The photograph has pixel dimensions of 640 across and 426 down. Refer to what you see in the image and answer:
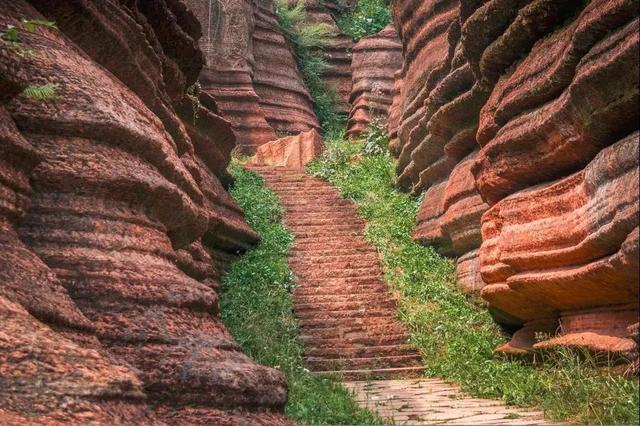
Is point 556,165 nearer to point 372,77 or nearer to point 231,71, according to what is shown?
point 231,71

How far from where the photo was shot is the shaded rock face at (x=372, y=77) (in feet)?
74.6

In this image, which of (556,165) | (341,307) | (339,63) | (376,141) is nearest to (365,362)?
(341,307)

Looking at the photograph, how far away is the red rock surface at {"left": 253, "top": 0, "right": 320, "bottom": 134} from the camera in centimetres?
2333

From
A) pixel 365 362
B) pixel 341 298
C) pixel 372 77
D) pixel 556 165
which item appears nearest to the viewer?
pixel 556 165

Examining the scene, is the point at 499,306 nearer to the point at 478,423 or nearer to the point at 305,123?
the point at 478,423

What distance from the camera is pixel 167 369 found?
470cm

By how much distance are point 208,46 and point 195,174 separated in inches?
494

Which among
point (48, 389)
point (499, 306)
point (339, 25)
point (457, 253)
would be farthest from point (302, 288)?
point (339, 25)

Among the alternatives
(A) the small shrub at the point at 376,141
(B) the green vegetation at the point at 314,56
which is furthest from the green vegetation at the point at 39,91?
(B) the green vegetation at the point at 314,56

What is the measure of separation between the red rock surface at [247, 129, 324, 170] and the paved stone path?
2.41 metres

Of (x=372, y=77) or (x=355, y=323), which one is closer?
(x=355, y=323)

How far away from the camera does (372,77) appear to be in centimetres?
2341

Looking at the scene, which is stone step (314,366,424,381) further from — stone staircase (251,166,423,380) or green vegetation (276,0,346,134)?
green vegetation (276,0,346,134)

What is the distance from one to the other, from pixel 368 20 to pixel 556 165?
21439 mm
